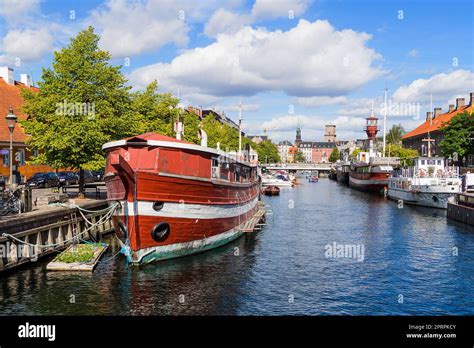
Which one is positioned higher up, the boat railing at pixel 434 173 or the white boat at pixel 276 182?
the boat railing at pixel 434 173

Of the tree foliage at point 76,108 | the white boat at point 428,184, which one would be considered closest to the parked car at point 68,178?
the tree foliage at point 76,108

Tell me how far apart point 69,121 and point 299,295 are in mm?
21611

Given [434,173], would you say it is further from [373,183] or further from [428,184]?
[373,183]

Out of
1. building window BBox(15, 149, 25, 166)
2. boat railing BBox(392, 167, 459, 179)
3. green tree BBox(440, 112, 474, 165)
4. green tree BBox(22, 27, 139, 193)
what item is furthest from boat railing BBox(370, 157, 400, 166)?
green tree BBox(22, 27, 139, 193)

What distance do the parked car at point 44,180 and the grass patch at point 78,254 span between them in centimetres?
2382

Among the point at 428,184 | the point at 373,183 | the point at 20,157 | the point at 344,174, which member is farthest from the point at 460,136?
the point at 20,157

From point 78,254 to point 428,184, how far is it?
43.5 metres

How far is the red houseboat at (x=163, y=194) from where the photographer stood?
21.3m

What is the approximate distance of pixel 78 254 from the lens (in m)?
22.5

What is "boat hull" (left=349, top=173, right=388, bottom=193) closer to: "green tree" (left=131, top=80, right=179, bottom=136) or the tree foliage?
"green tree" (left=131, top=80, right=179, bottom=136)

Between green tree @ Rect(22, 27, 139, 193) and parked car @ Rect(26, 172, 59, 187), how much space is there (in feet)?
41.2

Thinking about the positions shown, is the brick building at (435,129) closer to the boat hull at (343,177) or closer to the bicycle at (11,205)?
the boat hull at (343,177)
